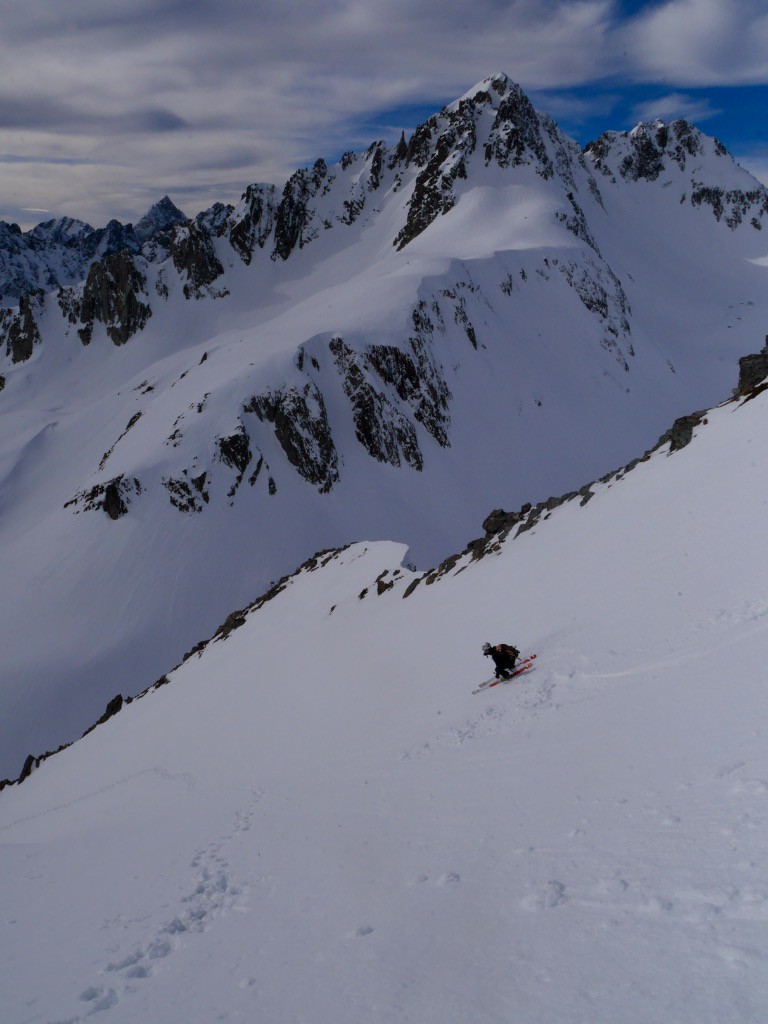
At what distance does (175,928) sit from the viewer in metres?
6.53

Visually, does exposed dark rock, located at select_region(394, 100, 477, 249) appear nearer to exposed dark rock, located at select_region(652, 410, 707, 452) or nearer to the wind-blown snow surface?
exposed dark rock, located at select_region(652, 410, 707, 452)

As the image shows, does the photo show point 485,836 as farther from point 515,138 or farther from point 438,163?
point 515,138

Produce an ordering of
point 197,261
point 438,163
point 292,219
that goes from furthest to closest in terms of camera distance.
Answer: point 292,219
point 197,261
point 438,163

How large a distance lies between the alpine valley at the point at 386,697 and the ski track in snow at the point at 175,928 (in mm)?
47

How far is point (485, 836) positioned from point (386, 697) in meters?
8.63

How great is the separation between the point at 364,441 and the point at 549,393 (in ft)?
90.2

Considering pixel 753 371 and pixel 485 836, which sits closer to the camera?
pixel 485 836

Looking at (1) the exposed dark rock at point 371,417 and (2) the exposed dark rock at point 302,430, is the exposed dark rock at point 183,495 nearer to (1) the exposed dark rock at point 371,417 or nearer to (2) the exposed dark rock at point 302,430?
(2) the exposed dark rock at point 302,430

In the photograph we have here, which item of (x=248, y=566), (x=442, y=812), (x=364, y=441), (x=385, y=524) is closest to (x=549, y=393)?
(x=364, y=441)

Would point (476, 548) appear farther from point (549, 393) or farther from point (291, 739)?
Result: point (549, 393)

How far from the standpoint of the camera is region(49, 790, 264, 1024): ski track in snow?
5.46 m

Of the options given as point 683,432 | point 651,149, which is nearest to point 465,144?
point 651,149

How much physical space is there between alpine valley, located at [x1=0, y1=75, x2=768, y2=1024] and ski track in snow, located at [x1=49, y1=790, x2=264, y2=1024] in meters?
0.05

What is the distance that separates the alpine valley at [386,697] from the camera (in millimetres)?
4922
